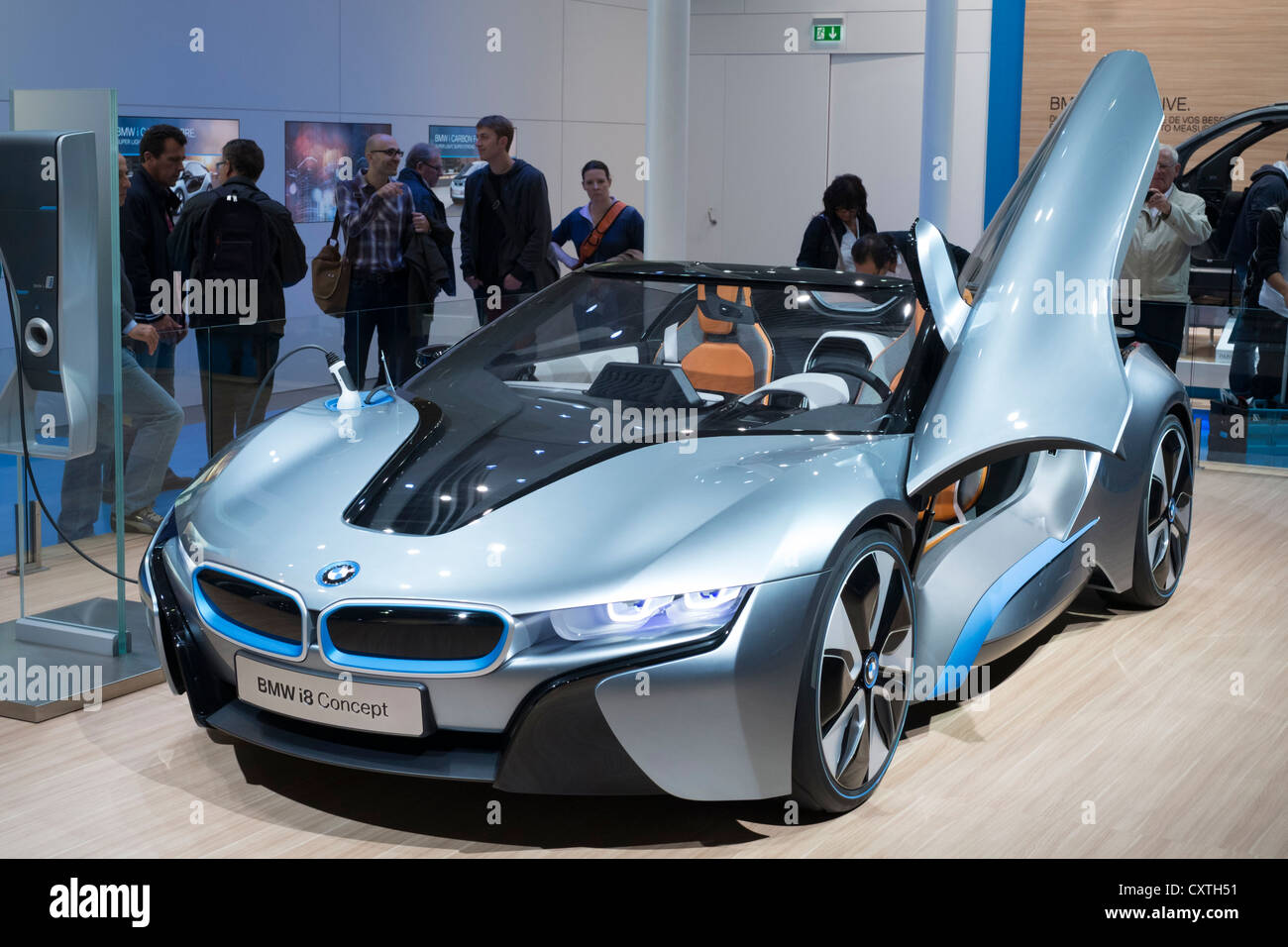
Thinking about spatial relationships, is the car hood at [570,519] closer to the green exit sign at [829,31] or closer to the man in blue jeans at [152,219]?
the man in blue jeans at [152,219]

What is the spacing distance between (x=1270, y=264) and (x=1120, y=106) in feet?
15.5

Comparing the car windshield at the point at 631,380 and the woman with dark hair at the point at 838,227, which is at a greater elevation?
the woman with dark hair at the point at 838,227

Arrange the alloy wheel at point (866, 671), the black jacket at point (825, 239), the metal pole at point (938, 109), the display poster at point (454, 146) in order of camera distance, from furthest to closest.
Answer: the display poster at point (454, 146)
the metal pole at point (938, 109)
the black jacket at point (825, 239)
the alloy wheel at point (866, 671)

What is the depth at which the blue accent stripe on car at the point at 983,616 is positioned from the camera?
368cm

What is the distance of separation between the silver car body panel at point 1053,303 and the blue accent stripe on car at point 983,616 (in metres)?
0.50

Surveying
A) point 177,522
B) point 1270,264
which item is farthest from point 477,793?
point 1270,264

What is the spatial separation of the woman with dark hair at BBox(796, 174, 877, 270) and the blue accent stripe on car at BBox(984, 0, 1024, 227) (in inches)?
249

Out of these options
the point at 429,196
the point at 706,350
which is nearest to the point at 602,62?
the point at 429,196

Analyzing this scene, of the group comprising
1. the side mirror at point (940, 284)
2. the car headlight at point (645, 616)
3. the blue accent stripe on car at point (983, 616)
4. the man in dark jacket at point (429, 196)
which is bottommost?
the blue accent stripe on car at point (983, 616)

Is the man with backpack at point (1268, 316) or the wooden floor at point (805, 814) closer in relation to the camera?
the wooden floor at point (805, 814)

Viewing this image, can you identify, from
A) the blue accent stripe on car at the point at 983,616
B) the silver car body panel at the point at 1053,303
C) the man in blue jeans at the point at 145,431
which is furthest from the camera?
the man in blue jeans at the point at 145,431

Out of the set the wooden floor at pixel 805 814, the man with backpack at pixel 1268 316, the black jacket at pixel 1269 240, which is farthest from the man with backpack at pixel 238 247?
the black jacket at pixel 1269 240

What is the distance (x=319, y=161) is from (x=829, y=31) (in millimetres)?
6829

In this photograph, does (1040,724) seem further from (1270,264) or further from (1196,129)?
(1196,129)
